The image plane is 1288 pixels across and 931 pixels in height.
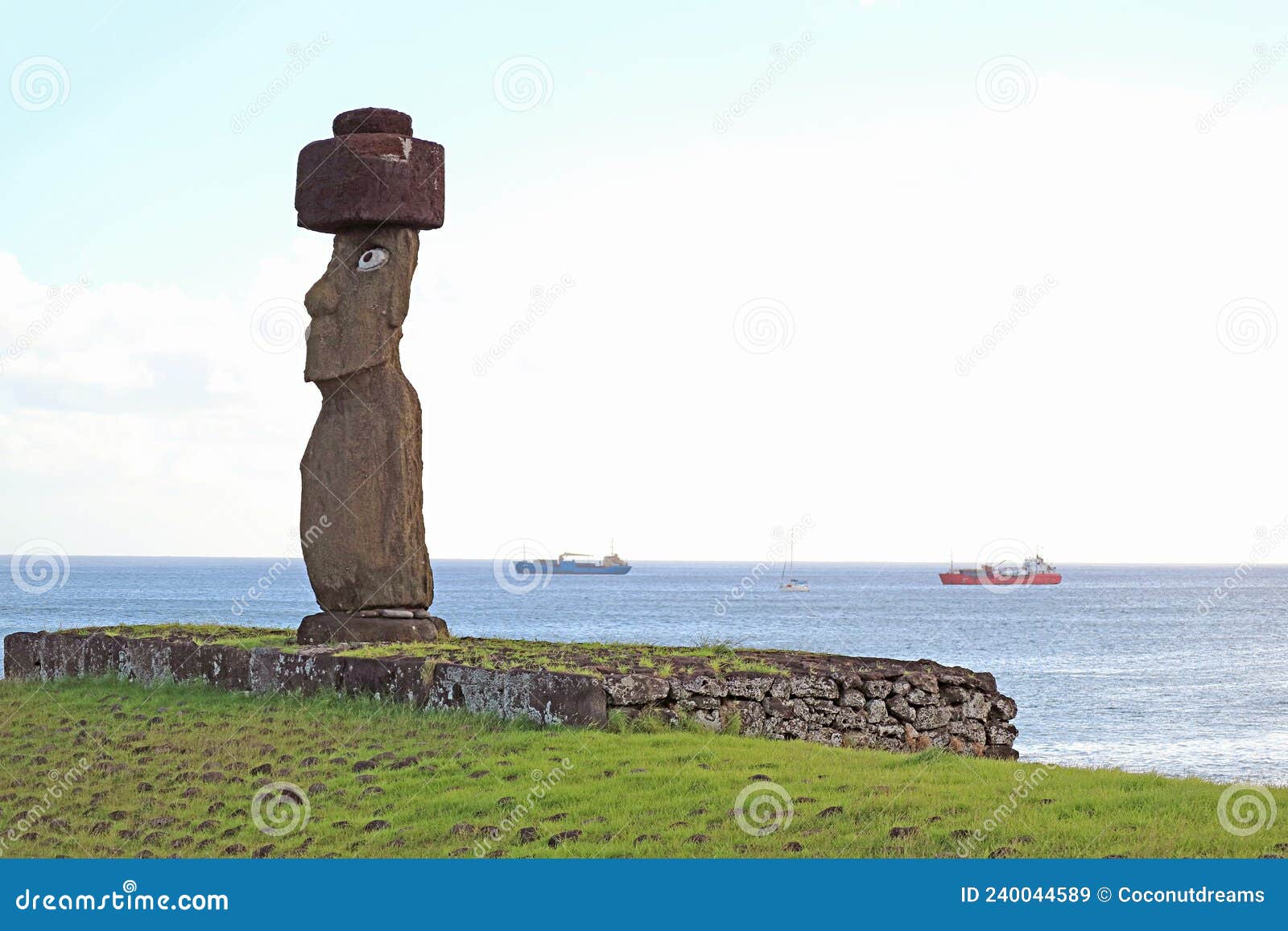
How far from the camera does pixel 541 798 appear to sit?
969 cm

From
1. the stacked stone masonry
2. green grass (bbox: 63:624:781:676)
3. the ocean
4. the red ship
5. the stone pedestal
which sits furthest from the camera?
the red ship

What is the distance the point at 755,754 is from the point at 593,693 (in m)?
1.82

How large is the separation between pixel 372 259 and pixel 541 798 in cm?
836

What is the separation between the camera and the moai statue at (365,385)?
1588cm

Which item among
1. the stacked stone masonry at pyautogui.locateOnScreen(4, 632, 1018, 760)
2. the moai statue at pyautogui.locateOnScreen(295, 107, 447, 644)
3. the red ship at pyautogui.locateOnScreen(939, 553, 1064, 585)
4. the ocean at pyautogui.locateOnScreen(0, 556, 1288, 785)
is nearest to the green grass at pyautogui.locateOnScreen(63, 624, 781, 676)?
the stacked stone masonry at pyautogui.locateOnScreen(4, 632, 1018, 760)

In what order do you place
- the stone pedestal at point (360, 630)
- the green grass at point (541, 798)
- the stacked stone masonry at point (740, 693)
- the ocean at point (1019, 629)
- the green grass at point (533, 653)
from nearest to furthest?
1. the green grass at point (541, 798)
2. the stacked stone masonry at point (740, 693)
3. the green grass at point (533, 653)
4. the stone pedestal at point (360, 630)
5. the ocean at point (1019, 629)

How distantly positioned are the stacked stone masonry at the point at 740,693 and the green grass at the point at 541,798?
11.0 inches

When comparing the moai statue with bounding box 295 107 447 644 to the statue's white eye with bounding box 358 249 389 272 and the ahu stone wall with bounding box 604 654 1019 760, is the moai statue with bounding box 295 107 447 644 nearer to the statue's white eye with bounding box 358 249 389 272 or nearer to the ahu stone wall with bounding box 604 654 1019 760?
the statue's white eye with bounding box 358 249 389 272

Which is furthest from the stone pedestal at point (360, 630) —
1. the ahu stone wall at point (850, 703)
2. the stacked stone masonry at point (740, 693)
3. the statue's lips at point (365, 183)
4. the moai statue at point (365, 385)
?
the statue's lips at point (365, 183)

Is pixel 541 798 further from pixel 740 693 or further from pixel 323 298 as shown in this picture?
pixel 323 298

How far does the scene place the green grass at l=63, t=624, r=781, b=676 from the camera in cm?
1303

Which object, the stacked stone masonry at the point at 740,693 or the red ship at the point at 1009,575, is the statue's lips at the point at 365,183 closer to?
the stacked stone masonry at the point at 740,693

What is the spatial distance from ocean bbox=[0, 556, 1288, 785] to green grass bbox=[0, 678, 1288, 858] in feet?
24.1

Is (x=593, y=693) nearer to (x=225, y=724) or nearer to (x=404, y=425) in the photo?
(x=225, y=724)
